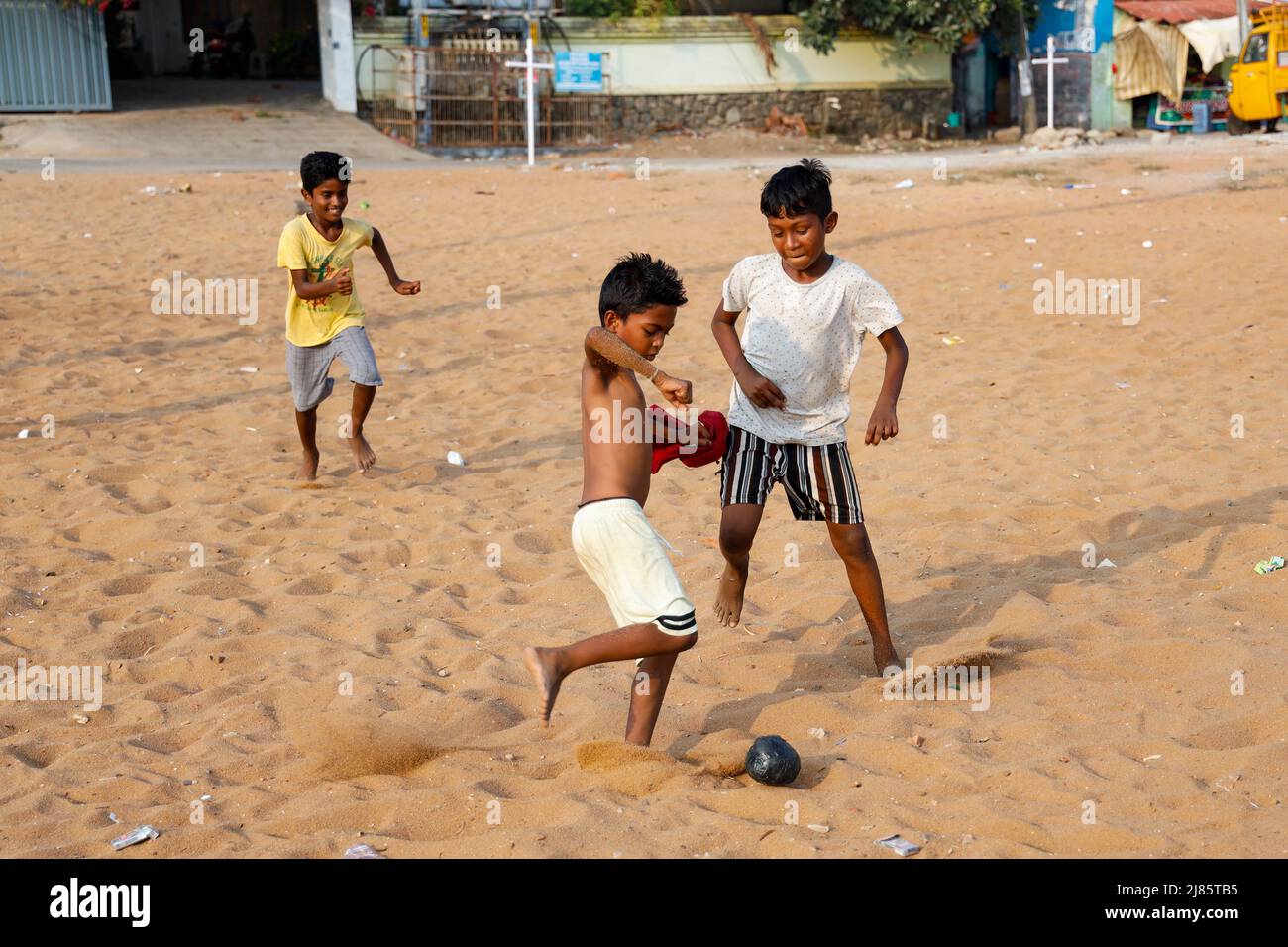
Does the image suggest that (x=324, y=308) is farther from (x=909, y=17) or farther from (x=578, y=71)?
(x=909, y=17)

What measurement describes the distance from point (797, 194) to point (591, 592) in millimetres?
1942

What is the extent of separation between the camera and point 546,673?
342 centimetres

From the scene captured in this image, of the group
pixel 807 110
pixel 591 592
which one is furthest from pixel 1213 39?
pixel 591 592

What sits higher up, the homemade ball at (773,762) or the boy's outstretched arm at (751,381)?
the boy's outstretched arm at (751,381)

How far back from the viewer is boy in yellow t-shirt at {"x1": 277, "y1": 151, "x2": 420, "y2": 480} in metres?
6.38

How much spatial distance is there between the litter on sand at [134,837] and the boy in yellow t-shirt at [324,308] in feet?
11.5

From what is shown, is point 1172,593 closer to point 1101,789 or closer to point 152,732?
point 1101,789

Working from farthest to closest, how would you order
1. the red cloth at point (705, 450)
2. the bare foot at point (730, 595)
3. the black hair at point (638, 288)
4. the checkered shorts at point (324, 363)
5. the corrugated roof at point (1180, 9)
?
1. the corrugated roof at point (1180, 9)
2. the checkered shorts at point (324, 363)
3. the bare foot at point (730, 595)
4. the red cloth at point (705, 450)
5. the black hair at point (638, 288)

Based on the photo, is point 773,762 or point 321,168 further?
point 321,168

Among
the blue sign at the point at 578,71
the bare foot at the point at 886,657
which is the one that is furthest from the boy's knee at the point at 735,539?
the blue sign at the point at 578,71

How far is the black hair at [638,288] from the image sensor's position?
11.7 feet
